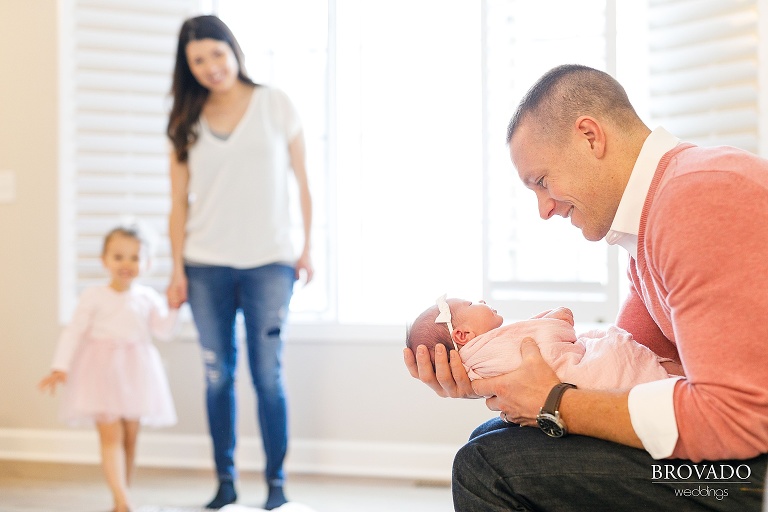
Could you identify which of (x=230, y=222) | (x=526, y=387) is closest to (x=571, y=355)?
(x=526, y=387)

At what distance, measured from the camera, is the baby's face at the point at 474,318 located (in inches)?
59.9

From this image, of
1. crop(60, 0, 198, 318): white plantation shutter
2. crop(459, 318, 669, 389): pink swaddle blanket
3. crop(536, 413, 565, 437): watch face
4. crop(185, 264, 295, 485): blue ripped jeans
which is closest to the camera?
crop(536, 413, 565, 437): watch face

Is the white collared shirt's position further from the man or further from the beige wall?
the beige wall

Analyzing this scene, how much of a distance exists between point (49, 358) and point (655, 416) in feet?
9.12

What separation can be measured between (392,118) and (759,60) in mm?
1395

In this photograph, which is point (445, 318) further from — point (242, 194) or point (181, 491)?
point (181, 491)

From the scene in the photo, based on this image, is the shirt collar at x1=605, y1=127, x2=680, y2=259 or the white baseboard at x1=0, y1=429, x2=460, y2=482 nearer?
the shirt collar at x1=605, y1=127, x2=680, y2=259

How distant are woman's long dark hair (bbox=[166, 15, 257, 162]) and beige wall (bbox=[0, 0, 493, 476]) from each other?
2.54ft

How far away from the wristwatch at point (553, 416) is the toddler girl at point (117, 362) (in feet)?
6.09

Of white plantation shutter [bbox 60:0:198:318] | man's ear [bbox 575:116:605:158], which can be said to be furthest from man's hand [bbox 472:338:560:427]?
white plantation shutter [bbox 60:0:198:318]

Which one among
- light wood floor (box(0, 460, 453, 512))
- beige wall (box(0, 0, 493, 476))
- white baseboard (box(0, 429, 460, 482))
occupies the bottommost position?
light wood floor (box(0, 460, 453, 512))

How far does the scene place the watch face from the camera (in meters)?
1.17

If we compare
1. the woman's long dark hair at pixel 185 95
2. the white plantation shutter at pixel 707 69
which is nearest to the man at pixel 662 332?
the white plantation shutter at pixel 707 69

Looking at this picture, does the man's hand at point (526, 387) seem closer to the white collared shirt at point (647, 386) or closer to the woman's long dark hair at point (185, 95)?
the white collared shirt at point (647, 386)
